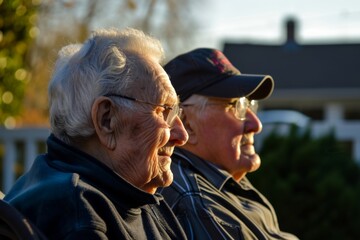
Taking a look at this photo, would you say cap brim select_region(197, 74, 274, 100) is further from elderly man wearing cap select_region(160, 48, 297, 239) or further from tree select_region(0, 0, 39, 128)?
tree select_region(0, 0, 39, 128)

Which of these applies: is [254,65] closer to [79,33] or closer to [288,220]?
[79,33]

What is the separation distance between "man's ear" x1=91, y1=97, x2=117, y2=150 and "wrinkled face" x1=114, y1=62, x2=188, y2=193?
0.04 m

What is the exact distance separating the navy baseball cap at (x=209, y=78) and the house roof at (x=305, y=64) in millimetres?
Result: 29205

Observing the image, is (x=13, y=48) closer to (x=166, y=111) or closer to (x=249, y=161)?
(x=249, y=161)

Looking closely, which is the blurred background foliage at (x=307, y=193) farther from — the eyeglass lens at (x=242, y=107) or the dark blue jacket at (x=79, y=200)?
the dark blue jacket at (x=79, y=200)

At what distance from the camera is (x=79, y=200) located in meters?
2.44

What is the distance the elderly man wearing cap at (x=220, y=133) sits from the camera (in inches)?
146

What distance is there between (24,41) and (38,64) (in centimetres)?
1621

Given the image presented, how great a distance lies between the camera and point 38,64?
2339 cm

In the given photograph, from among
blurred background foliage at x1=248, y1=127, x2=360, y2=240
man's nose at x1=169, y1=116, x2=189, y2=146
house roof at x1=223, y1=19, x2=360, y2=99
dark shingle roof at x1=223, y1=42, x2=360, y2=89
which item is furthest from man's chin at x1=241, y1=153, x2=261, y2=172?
dark shingle roof at x1=223, y1=42, x2=360, y2=89

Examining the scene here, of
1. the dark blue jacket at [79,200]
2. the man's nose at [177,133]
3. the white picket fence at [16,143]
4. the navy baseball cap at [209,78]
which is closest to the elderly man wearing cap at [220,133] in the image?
the navy baseball cap at [209,78]

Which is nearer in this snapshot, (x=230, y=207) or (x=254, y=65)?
(x=230, y=207)

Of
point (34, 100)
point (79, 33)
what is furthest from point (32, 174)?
point (34, 100)

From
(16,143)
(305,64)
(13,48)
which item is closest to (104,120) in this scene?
(13,48)
